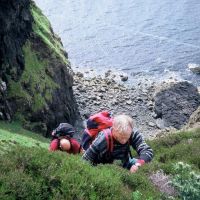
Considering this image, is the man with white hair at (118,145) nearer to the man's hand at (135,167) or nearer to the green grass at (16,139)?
the man's hand at (135,167)

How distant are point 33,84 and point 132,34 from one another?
169ft

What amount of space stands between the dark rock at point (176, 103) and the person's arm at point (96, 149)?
54051 mm

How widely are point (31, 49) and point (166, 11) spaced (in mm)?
61815

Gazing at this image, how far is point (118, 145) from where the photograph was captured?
12008 mm

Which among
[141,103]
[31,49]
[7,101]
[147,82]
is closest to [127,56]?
[147,82]

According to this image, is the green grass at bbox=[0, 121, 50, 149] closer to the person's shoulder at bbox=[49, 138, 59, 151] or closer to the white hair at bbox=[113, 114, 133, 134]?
the person's shoulder at bbox=[49, 138, 59, 151]

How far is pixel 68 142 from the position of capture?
14.2 m

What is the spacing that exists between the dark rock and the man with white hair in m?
53.2

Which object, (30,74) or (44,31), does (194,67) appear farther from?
(30,74)

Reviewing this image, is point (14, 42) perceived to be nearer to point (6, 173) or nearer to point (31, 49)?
point (31, 49)

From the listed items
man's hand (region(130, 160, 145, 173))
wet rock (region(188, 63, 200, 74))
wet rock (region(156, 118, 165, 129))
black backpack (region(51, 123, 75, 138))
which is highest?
black backpack (region(51, 123, 75, 138))

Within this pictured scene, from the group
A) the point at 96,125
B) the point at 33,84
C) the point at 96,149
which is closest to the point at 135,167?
the point at 96,149

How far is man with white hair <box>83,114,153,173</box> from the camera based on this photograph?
38.0ft

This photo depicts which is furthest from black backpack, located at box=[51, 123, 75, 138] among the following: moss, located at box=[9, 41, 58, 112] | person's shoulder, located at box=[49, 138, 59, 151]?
moss, located at box=[9, 41, 58, 112]
